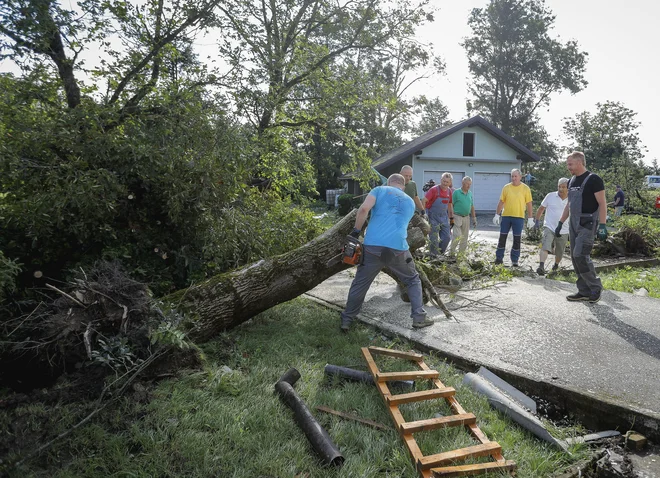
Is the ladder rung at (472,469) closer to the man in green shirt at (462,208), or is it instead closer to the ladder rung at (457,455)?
the ladder rung at (457,455)

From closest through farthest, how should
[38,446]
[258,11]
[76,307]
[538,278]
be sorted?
[38,446]
[76,307]
[538,278]
[258,11]

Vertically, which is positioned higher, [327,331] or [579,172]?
[579,172]

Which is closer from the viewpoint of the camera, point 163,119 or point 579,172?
point 163,119

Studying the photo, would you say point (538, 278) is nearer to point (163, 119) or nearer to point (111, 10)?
point (163, 119)

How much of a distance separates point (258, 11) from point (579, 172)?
10204 millimetres

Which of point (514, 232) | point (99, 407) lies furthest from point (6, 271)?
point (514, 232)

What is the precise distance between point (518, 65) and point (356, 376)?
43.9 metres

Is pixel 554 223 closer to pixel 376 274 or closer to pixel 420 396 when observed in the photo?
pixel 376 274

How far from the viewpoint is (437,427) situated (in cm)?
262

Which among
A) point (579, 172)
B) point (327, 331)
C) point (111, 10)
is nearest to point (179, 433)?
point (327, 331)

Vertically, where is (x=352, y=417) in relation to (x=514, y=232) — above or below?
below

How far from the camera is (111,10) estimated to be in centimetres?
588

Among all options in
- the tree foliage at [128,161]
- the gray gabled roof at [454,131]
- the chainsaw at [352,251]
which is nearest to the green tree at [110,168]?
the tree foliage at [128,161]

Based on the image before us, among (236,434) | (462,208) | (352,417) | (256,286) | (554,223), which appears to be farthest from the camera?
(462,208)
